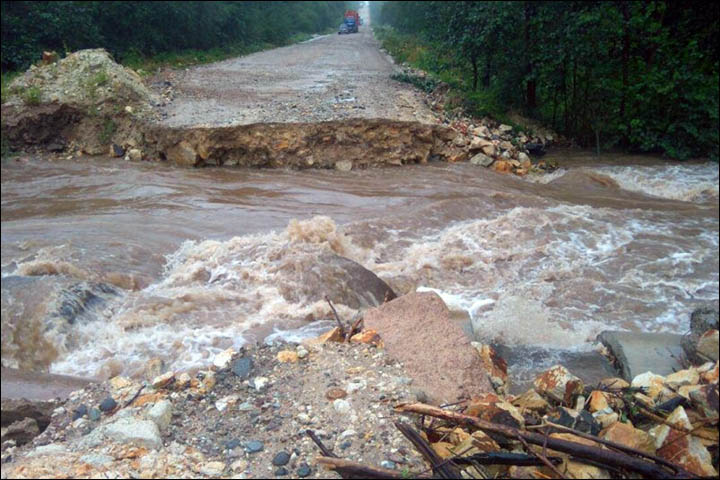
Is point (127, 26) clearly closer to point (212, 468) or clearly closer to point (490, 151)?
point (212, 468)


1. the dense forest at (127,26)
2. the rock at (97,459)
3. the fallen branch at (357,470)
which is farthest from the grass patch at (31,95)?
the fallen branch at (357,470)

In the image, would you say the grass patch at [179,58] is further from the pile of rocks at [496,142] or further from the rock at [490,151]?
the rock at [490,151]

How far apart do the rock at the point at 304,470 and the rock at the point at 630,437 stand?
115cm

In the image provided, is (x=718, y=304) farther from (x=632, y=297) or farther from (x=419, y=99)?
(x=419, y=99)

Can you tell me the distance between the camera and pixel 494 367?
11.3 ft

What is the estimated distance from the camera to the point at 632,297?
5445 mm

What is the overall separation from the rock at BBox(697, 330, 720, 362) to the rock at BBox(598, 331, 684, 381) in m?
0.31

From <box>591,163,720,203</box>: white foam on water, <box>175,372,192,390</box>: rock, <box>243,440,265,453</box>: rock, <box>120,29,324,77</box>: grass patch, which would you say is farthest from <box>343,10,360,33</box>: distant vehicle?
<box>243,440,265,453</box>: rock

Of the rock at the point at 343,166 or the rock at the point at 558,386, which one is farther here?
the rock at the point at 343,166

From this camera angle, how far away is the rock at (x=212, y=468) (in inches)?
86.1

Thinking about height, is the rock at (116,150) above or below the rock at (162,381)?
above

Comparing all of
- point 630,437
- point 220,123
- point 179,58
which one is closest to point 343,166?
point 220,123

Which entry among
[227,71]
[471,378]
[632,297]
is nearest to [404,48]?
[227,71]

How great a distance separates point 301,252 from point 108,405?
3.04m
